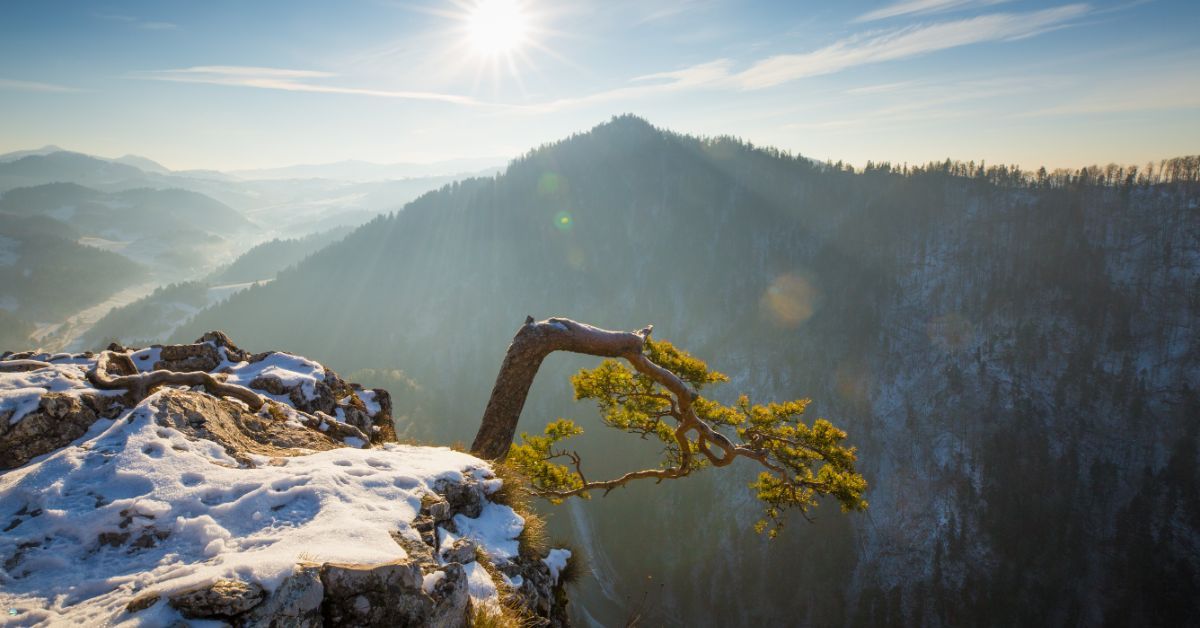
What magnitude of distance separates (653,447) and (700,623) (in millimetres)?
53039


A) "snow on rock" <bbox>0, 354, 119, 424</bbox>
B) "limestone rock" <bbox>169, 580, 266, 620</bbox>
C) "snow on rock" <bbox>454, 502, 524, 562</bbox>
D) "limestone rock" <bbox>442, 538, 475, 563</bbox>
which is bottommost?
"snow on rock" <bbox>454, 502, 524, 562</bbox>

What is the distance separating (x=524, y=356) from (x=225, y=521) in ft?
24.3

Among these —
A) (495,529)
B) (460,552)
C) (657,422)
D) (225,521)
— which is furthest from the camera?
(657,422)

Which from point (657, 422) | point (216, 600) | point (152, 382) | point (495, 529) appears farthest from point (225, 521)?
point (657, 422)

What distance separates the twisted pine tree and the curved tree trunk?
26mm

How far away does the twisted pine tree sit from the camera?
13180mm

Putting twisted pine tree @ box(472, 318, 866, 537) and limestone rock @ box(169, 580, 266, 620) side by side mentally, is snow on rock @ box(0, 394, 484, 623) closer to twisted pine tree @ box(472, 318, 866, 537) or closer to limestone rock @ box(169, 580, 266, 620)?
limestone rock @ box(169, 580, 266, 620)

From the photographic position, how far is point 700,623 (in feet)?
444

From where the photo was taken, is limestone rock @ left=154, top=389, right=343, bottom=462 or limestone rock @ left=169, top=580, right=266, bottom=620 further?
limestone rock @ left=154, top=389, right=343, bottom=462

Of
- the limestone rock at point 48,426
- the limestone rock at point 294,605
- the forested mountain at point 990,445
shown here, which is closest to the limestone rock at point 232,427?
the limestone rock at point 48,426

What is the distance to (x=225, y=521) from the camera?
6.44m

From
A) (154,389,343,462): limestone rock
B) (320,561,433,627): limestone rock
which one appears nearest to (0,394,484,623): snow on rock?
(154,389,343,462): limestone rock

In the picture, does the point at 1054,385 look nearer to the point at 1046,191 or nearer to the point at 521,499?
the point at 1046,191

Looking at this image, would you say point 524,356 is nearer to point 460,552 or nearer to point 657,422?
point 657,422
